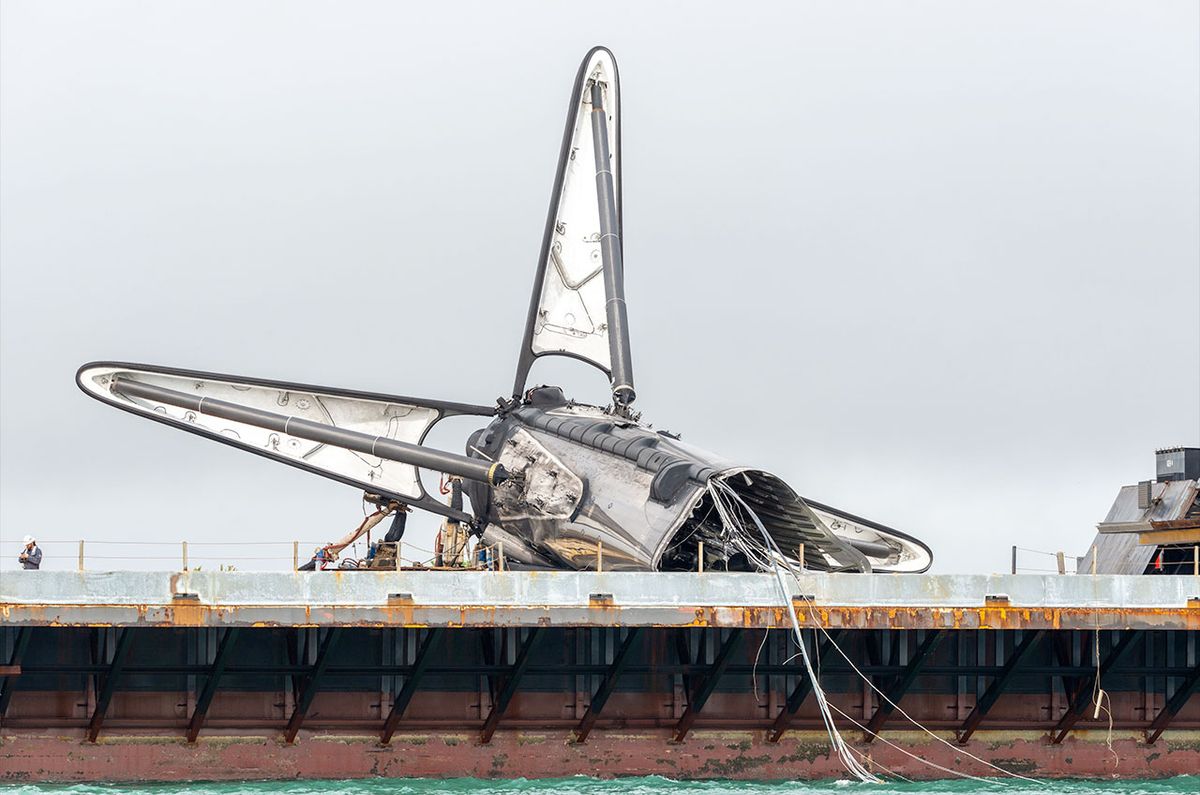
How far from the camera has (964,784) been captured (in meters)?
34.5

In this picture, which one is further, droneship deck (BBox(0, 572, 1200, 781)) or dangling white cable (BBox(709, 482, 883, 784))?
droneship deck (BBox(0, 572, 1200, 781))

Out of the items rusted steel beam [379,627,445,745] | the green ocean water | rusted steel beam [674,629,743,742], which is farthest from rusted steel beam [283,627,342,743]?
rusted steel beam [674,629,743,742]

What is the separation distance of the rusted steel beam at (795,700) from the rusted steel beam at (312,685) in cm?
886

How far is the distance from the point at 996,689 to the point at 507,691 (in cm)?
992

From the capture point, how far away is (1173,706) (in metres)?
36.1

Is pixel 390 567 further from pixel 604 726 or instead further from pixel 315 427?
pixel 604 726

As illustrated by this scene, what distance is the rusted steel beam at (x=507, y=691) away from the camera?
107 ft

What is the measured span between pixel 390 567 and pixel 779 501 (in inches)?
388

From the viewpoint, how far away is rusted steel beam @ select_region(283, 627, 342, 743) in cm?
3212

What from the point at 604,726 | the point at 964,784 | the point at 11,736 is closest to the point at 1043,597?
the point at 964,784

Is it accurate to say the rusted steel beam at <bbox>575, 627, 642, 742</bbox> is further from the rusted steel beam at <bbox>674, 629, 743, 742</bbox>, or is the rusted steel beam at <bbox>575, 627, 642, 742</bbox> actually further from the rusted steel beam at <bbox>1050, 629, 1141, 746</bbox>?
the rusted steel beam at <bbox>1050, 629, 1141, 746</bbox>

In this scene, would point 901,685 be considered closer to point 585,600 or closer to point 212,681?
point 585,600

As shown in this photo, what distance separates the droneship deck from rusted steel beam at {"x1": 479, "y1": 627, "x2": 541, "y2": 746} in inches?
1.7

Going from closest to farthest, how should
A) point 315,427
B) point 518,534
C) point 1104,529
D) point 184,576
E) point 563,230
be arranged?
point 184,576 → point 518,534 → point 315,427 → point 563,230 → point 1104,529
